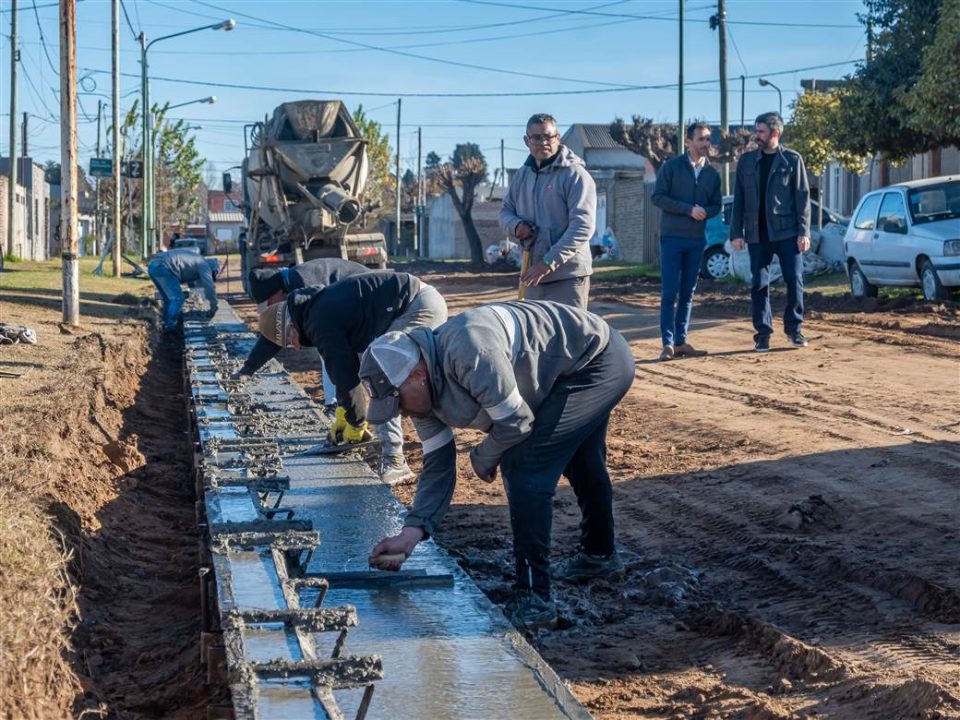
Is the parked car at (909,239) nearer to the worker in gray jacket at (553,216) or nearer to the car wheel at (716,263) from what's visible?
the car wheel at (716,263)

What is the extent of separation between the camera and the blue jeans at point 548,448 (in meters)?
5.11

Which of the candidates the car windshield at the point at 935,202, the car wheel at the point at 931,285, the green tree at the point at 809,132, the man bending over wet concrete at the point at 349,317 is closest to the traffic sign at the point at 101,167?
the green tree at the point at 809,132

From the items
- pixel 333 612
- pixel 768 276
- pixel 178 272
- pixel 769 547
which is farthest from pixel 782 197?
pixel 178 272

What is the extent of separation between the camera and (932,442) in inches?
314

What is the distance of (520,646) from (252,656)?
88 centimetres

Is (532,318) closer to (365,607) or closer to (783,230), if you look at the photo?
(365,607)

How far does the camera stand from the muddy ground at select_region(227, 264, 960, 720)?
15.0 ft

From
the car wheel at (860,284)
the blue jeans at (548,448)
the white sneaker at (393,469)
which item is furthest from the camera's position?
the car wheel at (860,284)

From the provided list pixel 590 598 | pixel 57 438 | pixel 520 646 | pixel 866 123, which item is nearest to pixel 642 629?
pixel 590 598

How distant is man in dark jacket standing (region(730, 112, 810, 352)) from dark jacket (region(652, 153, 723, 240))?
51 centimetres

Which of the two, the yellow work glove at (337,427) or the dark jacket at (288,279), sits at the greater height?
the dark jacket at (288,279)

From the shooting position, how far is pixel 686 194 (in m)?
11.6

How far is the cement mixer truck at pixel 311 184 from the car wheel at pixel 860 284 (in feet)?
27.5

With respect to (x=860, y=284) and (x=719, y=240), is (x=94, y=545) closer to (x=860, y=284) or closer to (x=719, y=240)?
(x=860, y=284)
